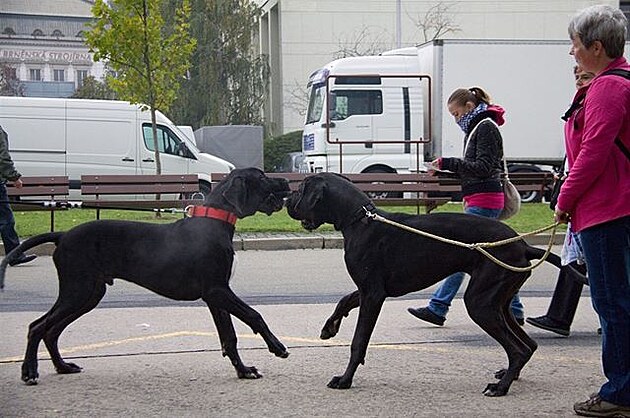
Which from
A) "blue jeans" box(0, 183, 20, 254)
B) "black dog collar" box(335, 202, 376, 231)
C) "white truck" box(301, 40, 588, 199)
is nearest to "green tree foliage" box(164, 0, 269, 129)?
"white truck" box(301, 40, 588, 199)

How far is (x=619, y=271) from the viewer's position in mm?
4797

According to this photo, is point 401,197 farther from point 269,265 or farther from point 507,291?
point 507,291

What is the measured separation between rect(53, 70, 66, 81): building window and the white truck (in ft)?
294

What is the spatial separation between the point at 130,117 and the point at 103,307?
13625mm

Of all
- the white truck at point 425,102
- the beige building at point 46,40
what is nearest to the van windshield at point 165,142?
the white truck at point 425,102

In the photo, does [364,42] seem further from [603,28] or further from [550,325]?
[603,28]

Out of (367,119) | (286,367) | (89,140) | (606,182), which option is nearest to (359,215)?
(286,367)

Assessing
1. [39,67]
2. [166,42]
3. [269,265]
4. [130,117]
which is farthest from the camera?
[39,67]

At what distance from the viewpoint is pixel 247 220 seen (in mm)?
16812

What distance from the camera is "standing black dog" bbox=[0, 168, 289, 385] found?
5.62m

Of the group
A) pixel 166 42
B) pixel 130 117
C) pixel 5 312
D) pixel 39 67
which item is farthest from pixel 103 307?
pixel 39 67

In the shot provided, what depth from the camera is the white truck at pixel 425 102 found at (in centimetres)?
2186

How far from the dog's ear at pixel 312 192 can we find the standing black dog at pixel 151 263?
442mm

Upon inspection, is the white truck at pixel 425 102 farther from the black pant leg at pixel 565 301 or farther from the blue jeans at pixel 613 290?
the blue jeans at pixel 613 290
